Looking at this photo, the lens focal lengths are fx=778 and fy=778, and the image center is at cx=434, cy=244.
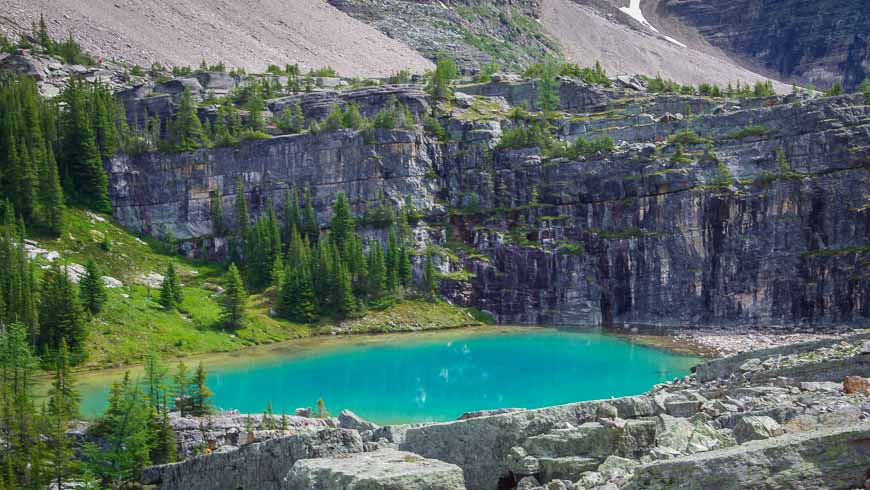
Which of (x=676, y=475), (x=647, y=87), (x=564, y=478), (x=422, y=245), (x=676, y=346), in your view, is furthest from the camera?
(x=647, y=87)

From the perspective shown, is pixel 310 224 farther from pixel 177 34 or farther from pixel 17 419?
pixel 177 34

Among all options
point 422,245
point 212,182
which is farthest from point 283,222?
point 422,245

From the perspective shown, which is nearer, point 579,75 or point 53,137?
point 53,137

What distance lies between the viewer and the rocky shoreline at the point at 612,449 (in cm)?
1257

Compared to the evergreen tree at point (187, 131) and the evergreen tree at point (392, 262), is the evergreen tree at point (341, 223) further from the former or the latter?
the evergreen tree at point (187, 131)

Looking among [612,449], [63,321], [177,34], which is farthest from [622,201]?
[177,34]

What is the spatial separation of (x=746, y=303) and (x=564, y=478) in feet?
263

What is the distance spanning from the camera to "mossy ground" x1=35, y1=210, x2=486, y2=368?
71875 millimetres

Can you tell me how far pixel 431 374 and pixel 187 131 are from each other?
65.6m

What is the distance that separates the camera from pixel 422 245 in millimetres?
103438

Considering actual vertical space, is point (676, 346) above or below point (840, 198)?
below

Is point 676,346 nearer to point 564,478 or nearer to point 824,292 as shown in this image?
point 824,292

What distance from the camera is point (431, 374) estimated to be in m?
64.3

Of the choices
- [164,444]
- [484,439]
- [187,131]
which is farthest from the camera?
[187,131]
